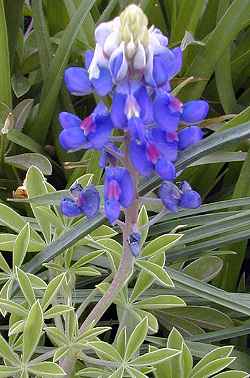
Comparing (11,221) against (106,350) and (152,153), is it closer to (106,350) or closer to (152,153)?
(106,350)

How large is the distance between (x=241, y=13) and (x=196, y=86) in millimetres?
222

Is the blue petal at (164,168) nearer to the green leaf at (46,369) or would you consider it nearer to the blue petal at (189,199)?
the blue petal at (189,199)

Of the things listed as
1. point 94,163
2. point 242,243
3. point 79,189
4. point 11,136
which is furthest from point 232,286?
point 79,189

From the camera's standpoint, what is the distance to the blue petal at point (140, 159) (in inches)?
45.1

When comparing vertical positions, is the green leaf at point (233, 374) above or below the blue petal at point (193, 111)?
below

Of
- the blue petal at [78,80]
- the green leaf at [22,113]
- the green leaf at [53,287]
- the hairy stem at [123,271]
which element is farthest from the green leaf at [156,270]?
the green leaf at [22,113]

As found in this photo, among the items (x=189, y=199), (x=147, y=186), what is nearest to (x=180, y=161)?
(x=147, y=186)

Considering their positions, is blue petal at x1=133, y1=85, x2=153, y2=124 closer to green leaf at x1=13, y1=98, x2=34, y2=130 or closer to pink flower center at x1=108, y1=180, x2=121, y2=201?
pink flower center at x1=108, y1=180, x2=121, y2=201

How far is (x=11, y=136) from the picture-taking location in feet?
6.40

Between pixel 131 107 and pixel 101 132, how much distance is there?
6 cm

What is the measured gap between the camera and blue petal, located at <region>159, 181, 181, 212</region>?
49.6 inches

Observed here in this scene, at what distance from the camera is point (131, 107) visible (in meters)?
1.10

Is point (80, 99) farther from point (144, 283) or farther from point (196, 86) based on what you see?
point (144, 283)

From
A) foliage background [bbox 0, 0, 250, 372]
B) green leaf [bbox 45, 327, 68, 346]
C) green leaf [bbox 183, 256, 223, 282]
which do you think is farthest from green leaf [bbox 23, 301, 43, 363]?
green leaf [bbox 183, 256, 223, 282]
